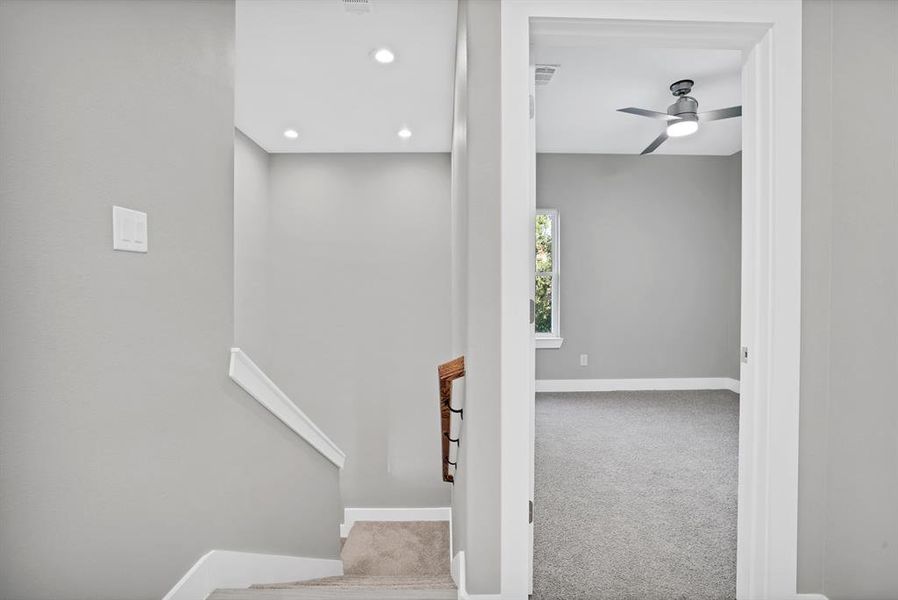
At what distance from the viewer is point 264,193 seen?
172 inches

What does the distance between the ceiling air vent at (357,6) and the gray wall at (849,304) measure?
1.64m

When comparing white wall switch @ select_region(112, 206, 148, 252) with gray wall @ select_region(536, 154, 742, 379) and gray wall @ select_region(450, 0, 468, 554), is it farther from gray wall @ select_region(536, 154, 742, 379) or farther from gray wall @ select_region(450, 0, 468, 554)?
gray wall @ select_region(536, 154, 742, 379)

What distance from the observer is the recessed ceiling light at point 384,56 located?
254 centimetres

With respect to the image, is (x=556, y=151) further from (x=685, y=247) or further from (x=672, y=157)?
(x=685, y=247)

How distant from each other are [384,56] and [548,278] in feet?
11.2

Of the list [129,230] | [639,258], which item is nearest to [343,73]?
[129,230]

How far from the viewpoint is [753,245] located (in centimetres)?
163

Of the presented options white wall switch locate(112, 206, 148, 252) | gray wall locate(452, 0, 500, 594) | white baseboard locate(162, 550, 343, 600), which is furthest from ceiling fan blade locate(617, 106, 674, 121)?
white baseboard locate(162, 550, 343, 600)

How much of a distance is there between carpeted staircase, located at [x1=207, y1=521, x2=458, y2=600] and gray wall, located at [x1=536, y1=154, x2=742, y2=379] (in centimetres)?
226

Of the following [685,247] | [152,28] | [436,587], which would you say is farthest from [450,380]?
[685,247]

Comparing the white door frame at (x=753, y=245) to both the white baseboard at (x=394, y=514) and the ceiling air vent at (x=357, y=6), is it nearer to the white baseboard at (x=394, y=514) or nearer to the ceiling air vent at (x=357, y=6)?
the ceiling air vent at (x=357, y=6)

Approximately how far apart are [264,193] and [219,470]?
3.19m

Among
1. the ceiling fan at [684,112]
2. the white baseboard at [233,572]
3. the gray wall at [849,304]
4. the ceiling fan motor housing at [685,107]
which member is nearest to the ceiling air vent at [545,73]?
the ceiling fan at [684,112]

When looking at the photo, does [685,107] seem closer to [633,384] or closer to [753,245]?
[753,245]
